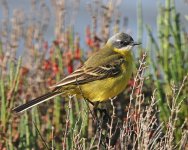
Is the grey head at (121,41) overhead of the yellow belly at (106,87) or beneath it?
overhead

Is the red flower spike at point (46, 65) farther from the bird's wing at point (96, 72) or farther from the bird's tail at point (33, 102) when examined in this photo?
the bird's tail at point (33, 102)

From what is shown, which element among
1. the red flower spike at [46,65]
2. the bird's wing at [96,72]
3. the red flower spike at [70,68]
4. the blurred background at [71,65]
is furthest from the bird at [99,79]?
the red flower spike at [46,65]

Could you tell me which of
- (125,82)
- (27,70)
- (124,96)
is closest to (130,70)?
(125,82)

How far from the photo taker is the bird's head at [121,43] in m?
6.45

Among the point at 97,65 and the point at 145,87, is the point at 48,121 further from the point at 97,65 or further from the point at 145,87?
the point at 145,87

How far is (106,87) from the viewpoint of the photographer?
605cm

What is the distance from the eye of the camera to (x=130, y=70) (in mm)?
6145

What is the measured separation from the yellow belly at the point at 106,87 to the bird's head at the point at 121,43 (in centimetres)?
39

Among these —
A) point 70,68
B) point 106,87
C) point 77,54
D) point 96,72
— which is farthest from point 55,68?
point 106,87

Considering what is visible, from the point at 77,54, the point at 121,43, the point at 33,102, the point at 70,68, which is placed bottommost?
the point at 33,102

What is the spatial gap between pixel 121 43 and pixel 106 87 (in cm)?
61

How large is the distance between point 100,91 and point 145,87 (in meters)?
1.01

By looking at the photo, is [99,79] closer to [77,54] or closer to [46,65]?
[77,54]

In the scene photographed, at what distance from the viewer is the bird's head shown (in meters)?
6.45
